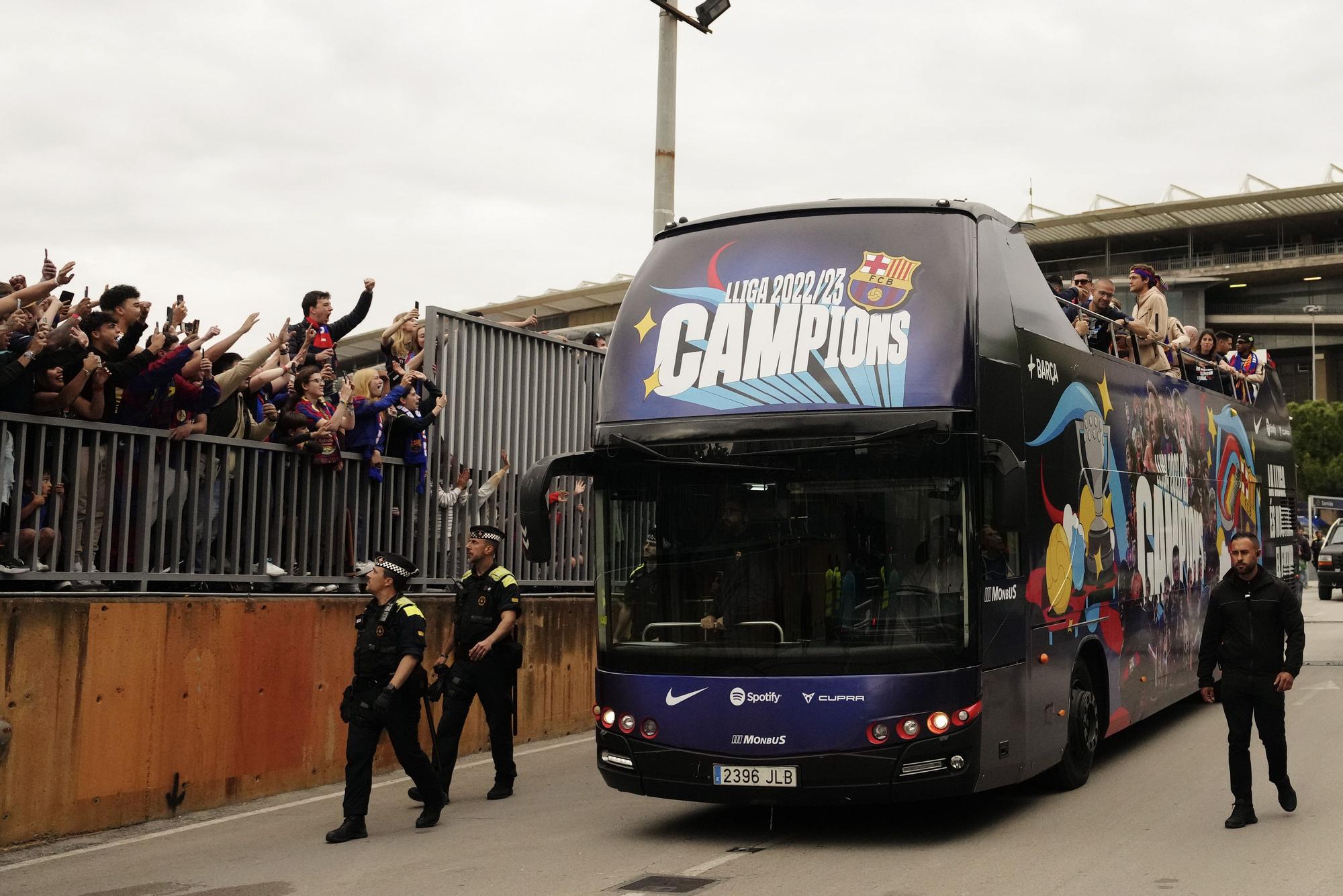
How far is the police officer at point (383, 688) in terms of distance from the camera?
8.83 m

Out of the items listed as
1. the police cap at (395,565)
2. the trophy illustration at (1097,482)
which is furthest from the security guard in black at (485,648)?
the trophy illustration at (1097,482)

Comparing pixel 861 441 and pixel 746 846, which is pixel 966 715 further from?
pixel 861 441

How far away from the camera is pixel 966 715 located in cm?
787

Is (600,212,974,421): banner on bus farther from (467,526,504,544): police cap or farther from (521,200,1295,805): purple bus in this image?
(467,526,504,544): police cap

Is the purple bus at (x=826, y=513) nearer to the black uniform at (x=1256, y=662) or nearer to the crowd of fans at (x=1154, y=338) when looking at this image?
the black uniform at (x=1256, y=662)

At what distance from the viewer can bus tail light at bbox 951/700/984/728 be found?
25.7 feet

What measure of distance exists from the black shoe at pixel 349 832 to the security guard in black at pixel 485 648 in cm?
117

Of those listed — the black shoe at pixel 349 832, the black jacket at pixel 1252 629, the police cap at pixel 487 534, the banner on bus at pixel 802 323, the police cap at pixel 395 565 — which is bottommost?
the black shoe at pixel 349 832

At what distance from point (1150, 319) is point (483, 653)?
8049mm

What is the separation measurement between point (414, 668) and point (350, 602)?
2.54 meters

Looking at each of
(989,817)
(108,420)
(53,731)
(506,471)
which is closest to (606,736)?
(989,817)

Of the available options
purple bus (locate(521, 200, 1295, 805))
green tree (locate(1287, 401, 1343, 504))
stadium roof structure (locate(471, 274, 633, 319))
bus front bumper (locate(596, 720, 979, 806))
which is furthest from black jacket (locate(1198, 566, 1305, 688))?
green tree (locate(1287, 401, 1343, 504))

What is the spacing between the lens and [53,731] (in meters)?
8.77

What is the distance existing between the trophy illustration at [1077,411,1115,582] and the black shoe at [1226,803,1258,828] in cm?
213
